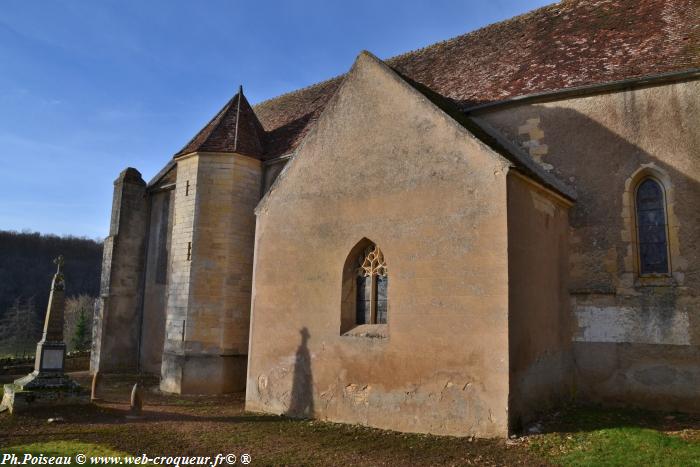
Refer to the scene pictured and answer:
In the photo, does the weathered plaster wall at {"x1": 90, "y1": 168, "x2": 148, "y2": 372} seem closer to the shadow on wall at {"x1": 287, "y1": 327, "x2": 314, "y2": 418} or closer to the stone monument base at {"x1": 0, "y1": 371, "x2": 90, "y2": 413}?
the stone monument base at {"x1": 0, "y1": 371, "x2": 90, "y2": 413}

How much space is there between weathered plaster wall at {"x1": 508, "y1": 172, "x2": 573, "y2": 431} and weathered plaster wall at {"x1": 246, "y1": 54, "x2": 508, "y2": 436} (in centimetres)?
32

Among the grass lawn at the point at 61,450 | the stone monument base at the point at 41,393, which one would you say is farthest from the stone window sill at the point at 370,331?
the stone monument base at the point at 41,393

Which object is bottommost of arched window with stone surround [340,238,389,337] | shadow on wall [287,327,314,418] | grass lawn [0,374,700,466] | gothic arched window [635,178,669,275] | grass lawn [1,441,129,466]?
grass lawn [1,441,129,466]

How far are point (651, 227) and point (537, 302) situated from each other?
9.62 ft

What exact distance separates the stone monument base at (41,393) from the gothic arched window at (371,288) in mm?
6566

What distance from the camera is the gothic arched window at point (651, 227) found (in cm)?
976

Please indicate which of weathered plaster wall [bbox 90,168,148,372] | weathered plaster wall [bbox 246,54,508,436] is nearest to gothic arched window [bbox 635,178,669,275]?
weathered plaster wall [bbox 246,54,508,436]

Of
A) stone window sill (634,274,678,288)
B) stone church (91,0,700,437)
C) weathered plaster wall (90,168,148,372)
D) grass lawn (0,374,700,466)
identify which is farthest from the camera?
weathered plaster wall (90,168,148,372)

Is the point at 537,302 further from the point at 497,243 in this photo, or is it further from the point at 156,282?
the point at 156,282

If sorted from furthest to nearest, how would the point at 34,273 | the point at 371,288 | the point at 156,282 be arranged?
the point at 34,273
the point at 156,282
the point at 371,288

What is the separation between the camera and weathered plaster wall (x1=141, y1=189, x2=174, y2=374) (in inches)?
690

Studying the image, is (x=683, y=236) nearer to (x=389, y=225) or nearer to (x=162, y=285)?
(x=389, y=225)

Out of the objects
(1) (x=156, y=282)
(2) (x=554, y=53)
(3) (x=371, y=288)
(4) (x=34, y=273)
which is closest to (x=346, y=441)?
(3) (x=371, y=288)

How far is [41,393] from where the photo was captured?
11.0 meters
